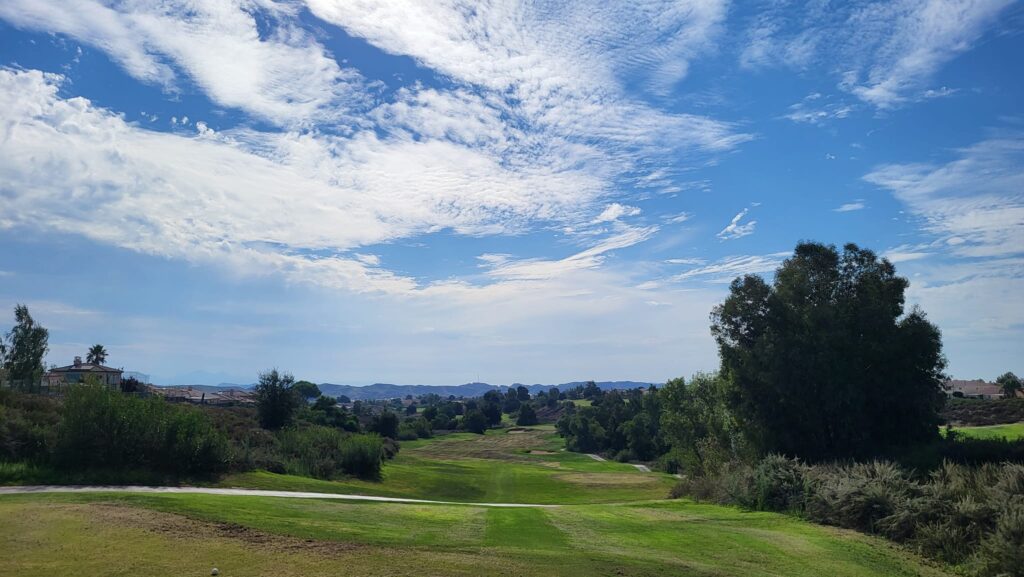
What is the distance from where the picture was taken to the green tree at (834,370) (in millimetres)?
35656

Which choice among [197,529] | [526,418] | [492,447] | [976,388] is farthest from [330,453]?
[976,388]

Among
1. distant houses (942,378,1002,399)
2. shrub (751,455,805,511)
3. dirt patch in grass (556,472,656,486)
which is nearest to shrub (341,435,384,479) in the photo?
dirt patch in grass (556,472,656,486)

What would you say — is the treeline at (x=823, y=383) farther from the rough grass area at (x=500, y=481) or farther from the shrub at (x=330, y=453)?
the shrub at (x=330, y=453)

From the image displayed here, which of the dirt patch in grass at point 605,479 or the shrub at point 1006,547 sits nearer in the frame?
the shrub at point 1006,547

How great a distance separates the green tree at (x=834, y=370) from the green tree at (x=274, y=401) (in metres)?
40.7

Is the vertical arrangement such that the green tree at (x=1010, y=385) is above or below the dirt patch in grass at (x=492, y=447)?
above

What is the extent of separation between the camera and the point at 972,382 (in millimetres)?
150875

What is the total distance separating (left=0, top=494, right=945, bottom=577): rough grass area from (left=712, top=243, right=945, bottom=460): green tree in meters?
14.5

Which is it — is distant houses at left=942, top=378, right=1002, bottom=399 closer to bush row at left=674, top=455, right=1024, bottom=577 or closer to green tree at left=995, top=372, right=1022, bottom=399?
green tree at left=995, top=372, right=1022, bottom=399

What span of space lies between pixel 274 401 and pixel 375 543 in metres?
47.7

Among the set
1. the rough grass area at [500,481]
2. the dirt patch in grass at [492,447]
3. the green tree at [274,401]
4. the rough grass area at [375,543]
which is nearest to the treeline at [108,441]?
the rough grass area at [500,481]

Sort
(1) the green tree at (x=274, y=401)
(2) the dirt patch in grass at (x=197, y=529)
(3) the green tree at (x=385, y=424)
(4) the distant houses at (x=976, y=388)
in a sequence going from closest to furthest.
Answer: (2) the dirt patch in grass at (x=197, y=529)
(1) the green tree at (x=274, y=401)
(3) the green tree at (x=385, y=424)
(4) the distant houses at (x=976, y=388)

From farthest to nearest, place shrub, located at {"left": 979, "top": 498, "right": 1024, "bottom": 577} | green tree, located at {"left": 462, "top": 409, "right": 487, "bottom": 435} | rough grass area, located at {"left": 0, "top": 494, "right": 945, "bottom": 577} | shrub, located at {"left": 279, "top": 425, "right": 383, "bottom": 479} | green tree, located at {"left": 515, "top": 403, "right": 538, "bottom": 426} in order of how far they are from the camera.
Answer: green tree, located at {"left": 515, "top": 403, "right": 538, "bottom": 426} → green tree, located at {"left": 462, "top": 409, "right": 487, "bottom": 435} → shrub, located at {"left": 279, "top": 425, "right": 383, "bottom": 479} → shrub, located at {"left": 979, "top": 498, "right": 1024, "bottom": 577} → rough grass area, located at {"left": 0, "top": 494, "right": 945, "bottom": 577}

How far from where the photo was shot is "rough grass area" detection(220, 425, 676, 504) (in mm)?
36653
